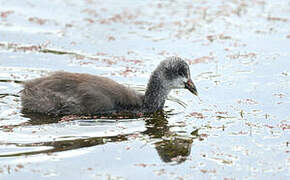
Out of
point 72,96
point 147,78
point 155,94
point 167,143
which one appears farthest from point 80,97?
point 147,78

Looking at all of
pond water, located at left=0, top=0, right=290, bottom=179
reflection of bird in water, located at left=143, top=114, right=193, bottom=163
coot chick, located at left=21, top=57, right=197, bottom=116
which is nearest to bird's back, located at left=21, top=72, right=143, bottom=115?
coot chick, located at left=21, top=57, right=197, bottom=116

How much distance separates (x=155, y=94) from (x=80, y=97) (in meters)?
1.38

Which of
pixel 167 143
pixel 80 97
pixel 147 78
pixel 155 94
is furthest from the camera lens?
pixel 147 78

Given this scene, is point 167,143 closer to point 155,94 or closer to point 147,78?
point 155,94

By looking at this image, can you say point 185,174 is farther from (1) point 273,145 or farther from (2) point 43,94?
(2) point 43,94

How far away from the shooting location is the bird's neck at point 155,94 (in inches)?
387

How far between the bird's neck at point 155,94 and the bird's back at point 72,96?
16.4 inches

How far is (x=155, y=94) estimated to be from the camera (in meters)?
9.87

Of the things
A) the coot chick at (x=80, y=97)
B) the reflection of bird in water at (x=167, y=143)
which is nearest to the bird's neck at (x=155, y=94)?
the coot chick at (x=80, y=97)

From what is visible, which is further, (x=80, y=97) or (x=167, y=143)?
(x=80, y=97)

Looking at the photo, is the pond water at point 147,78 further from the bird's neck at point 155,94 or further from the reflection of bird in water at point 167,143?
the bird's neck at point 155,94

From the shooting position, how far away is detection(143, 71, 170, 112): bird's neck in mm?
9828

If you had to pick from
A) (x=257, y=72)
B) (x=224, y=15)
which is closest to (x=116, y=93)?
(x=257, y=72)

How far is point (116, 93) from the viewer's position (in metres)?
9.48
